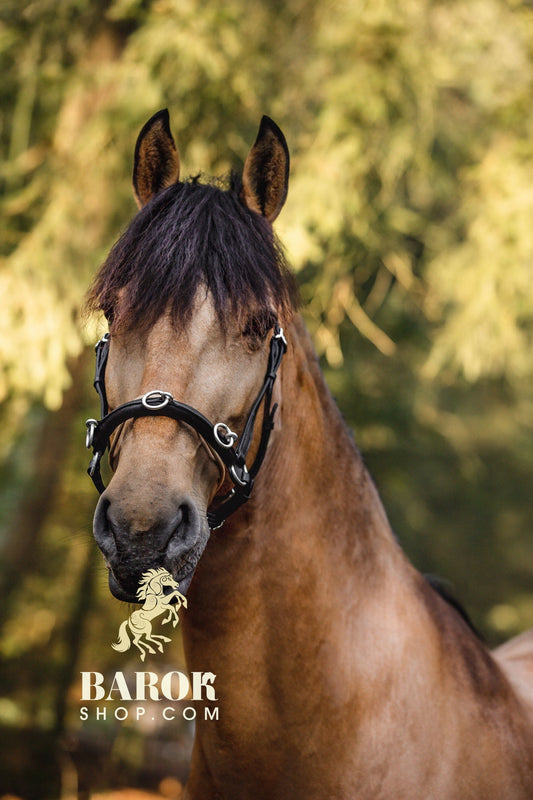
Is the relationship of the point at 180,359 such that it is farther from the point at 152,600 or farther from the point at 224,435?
the point at 152,600

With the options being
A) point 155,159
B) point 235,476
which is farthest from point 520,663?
point 155,159

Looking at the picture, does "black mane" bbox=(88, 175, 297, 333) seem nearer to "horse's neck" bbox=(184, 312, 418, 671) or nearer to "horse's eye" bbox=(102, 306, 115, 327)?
"horse's eye" bbox=(102, 306, 115, 327)

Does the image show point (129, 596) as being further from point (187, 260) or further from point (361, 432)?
point (361, 432)

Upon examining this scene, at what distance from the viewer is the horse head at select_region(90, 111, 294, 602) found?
5.54 ft

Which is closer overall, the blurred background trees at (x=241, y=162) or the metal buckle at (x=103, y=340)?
the metal buckle at (x=103, y=340)

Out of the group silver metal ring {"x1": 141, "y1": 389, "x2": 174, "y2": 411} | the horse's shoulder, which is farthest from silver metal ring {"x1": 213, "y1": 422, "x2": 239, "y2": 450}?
the horse's shoulder

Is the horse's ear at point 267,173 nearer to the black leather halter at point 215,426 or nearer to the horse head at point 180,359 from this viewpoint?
the horse head at point 180,359

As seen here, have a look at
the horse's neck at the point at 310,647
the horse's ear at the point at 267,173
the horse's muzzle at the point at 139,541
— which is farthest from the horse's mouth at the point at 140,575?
the horse's ear at the point at 267,173

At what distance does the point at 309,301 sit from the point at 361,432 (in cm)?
292

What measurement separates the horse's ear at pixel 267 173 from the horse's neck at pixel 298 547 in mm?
399

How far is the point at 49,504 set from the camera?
23.2 ft

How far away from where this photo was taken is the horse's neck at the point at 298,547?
210 centimetres

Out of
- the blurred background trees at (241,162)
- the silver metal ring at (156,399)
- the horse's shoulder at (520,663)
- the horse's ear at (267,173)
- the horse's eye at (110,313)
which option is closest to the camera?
the silver metal ring at (156,399)

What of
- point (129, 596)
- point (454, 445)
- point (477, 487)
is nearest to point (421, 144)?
point (454, 445)
